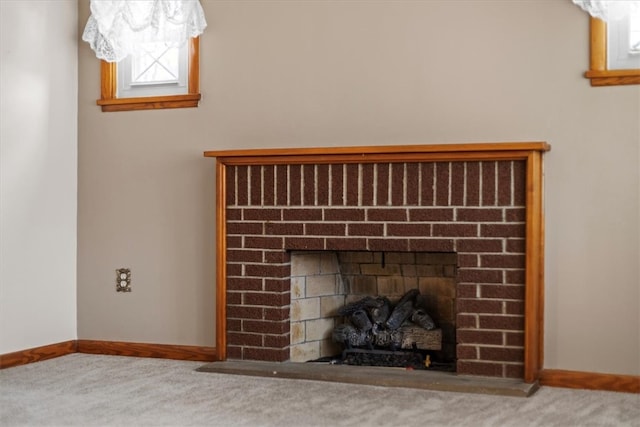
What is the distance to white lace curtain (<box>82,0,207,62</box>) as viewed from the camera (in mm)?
4574

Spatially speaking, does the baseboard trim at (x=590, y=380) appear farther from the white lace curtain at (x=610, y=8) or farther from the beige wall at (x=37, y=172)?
the beige wall at (x=37, y=172)

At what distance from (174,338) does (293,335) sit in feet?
2.22

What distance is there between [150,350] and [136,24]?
5.67ft

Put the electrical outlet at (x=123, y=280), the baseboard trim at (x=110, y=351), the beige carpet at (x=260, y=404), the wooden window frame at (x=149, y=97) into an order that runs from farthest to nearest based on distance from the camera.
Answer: the electrical outlet at (x=123, y=280) < the wooden window frame at (x=149, y=97) < the baseboard trim at (x=110, y=351) < the beige carpet at (x=260, y=404)

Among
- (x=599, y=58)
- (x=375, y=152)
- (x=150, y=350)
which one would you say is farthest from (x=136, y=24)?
(x=599, y=58)

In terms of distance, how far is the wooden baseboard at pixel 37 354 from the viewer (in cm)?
446

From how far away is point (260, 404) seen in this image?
365 cm

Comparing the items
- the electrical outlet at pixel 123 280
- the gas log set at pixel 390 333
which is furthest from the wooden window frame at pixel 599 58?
the electrical outlet at pixel 123 280

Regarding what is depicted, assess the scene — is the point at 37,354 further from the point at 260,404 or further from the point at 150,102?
the point at 260,404

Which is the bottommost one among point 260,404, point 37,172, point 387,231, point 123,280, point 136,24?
point 260,404

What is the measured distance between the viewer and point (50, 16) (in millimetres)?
4770

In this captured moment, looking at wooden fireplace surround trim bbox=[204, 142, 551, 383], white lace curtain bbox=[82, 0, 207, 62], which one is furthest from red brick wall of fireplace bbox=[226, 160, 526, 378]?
white lace curtain bbox=[82, 0, 207, 62]

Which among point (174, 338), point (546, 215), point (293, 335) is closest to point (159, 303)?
point (174, 338)

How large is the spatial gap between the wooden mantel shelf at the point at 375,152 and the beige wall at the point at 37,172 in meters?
0.94
